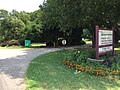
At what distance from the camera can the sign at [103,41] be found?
984 cm

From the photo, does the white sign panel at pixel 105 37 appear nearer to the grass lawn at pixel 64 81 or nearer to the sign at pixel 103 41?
the sign at pixel 103 41

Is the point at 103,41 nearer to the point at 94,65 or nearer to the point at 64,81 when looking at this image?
the point at 94,65

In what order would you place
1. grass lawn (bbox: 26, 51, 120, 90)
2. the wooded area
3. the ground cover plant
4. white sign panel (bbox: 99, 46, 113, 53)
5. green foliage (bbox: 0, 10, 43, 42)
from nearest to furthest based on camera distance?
grass lawn (bbox: 26, 51, 120, 90)
the ground cover plant
white sign panel (bbox: 99, 46, 113, 53)
the wooded area
green foliage (bbox: 0, 10, 43, 42)

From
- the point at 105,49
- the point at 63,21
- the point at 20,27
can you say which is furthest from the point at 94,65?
the point at 20,27

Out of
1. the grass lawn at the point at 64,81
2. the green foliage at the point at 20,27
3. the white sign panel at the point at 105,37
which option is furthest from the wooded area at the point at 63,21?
the grass lawn at the point at 64,81

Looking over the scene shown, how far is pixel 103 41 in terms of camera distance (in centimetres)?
1027

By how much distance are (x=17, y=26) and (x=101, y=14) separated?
1512 centimetres

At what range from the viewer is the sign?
9842 mm

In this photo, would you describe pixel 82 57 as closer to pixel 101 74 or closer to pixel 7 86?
pixel 101 74

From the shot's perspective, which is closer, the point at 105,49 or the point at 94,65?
the point at 94,65

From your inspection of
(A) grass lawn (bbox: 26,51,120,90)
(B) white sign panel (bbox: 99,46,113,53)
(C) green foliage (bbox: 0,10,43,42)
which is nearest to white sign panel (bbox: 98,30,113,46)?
(B) white sign panel (bbox: 99,46,113,53)

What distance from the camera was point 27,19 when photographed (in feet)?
92.1

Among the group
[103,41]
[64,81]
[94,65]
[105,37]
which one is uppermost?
[105,37]

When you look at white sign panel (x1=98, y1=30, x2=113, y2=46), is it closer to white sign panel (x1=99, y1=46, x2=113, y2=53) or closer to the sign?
the sign
